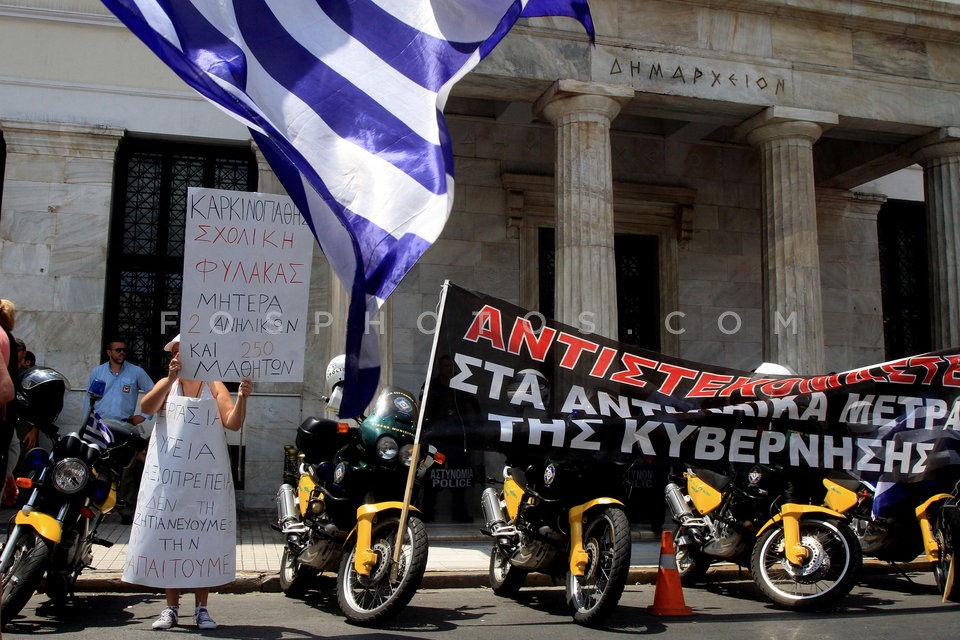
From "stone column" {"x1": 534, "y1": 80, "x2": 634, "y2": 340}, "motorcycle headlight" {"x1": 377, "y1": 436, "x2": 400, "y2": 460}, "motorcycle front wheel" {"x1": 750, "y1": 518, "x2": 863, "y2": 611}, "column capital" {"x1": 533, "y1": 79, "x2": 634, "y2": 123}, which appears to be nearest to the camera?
"motorcycle headlight" {"x1": 377, "y1": 436, "x2": 400, "y2": 460}

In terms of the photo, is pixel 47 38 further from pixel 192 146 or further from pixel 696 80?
pixel 696 80

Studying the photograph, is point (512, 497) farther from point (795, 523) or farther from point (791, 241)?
point (791, 241)

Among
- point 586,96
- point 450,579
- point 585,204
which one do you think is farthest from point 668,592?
point 586,96

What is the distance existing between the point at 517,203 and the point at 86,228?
20.8 ft

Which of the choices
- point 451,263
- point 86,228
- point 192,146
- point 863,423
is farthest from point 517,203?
point 863,423

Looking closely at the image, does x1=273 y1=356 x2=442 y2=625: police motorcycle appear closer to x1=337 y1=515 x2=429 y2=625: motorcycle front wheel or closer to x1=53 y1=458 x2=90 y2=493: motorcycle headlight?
x1=337 y1=515 x2=429 y2=625: motorcycle front wheel

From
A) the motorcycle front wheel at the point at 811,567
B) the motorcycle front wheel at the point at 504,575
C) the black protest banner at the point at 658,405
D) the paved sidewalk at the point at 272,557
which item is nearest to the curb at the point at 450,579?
the paved sidewalk at the point at 272,557

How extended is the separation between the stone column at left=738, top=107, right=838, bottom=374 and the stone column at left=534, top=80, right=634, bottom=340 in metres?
2.35

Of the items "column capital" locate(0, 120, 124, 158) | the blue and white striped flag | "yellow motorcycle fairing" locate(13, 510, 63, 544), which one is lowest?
"yellow motorcycle fairing" locate(13, 510, 63, 544)

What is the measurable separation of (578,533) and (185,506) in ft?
8.52

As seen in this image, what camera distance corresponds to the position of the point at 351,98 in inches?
230

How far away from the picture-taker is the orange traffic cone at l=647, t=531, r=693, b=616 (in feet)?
21.7

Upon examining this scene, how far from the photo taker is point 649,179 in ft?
51.4

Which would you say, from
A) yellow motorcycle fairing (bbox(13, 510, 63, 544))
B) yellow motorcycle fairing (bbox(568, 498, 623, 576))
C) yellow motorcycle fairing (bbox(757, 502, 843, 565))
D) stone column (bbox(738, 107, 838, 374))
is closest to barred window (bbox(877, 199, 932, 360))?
stone column (bbox(738, 107, 838, 374))
